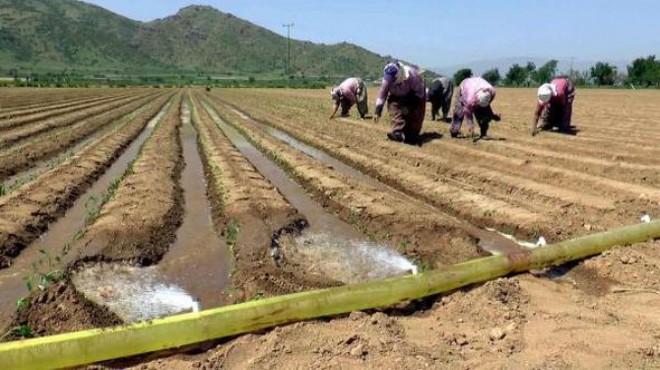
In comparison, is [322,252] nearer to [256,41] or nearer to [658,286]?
[658,286]

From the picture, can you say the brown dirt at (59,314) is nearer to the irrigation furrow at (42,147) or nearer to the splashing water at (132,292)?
the splashing water at (132,292)

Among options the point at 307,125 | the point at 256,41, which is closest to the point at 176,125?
the point at 307,125

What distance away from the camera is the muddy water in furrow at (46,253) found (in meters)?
4.24

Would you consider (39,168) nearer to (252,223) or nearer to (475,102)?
(252,223)

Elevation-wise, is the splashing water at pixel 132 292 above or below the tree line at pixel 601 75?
below

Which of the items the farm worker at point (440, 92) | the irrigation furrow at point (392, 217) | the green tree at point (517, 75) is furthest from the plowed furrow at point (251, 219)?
the green tree at point (517, 75)

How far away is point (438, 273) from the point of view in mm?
3910

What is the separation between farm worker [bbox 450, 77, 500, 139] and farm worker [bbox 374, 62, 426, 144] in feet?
2.48

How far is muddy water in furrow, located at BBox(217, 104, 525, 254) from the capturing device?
5.32 m

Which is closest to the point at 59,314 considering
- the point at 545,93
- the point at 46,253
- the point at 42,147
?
the point at 46,253

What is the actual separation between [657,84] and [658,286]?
5824 cm

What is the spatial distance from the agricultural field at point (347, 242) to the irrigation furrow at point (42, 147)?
7 cm

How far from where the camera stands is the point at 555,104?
11945 mm

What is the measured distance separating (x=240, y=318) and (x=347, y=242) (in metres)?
2.38
